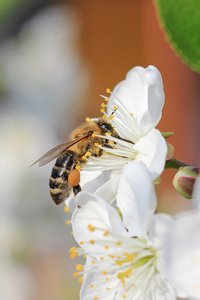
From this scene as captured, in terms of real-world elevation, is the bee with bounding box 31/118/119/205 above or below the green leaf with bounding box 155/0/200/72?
below

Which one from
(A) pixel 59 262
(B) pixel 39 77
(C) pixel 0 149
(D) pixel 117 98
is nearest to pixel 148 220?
(D) pixel 117 98

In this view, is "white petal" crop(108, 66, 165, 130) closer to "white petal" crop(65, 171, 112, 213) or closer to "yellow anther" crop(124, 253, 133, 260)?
"white petal" crop(65, 171, 112, 213)

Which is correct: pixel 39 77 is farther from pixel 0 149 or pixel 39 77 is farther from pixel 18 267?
pixel 18 267

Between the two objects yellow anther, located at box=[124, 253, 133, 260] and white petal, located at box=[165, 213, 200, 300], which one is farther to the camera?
yellow anther, located at box=[124, 253, 133, 260]

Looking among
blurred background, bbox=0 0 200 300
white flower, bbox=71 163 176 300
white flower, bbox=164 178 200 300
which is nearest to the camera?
white flower, bbox=164 178 200 300

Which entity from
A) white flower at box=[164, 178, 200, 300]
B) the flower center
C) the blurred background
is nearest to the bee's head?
the flower center

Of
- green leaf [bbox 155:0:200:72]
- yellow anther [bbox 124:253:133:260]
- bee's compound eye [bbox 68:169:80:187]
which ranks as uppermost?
green leaf [bbox 155:0:200:72]
